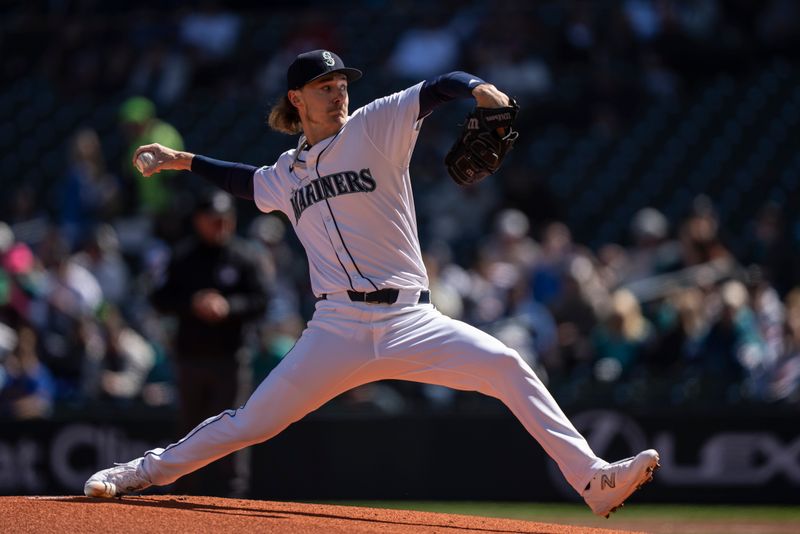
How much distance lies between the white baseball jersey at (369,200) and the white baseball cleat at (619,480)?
3.40ft

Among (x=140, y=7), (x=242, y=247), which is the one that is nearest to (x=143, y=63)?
(x=140, y=7)

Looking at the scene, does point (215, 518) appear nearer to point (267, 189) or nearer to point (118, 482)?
point (118, 482)

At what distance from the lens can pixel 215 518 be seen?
5.38 meters

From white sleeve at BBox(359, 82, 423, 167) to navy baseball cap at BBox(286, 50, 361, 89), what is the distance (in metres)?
0.24

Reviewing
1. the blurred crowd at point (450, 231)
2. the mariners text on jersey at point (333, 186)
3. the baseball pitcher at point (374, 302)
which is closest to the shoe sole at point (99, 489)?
the baseball pitcher at point (374, 302)

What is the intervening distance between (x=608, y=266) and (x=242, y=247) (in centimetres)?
395

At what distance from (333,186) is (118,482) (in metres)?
1.59

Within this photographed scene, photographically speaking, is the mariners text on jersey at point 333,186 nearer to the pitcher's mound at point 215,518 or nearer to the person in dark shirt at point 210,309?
the pitcher's mound at point 215,518

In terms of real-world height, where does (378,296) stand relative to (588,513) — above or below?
above

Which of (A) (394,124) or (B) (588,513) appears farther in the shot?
(B) (588,513)

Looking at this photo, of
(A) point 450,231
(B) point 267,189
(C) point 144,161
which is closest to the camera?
(B) point 267,189

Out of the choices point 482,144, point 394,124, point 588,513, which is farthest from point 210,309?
point 482,144

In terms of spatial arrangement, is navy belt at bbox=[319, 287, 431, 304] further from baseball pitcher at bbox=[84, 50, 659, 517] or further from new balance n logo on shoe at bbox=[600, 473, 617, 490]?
new balance n logo on shoe at bbox=[600, 473, 617, 490]

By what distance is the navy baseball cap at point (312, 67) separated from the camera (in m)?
5.43
